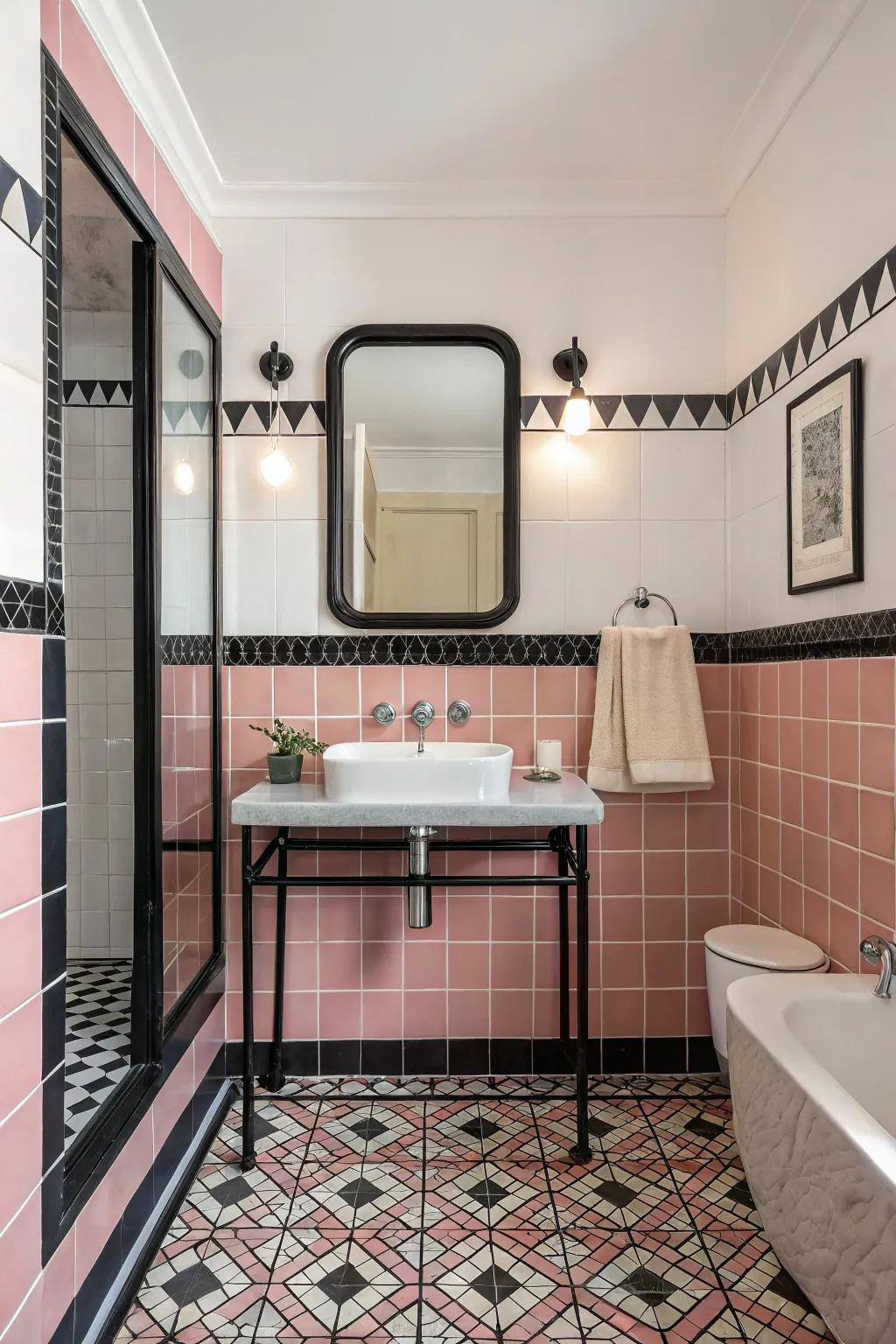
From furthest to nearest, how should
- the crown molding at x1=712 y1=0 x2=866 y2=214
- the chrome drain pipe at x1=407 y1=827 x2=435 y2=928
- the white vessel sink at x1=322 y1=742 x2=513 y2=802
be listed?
the chrome drain pipe at x1=407 y1=827 x2=435 y2=928
the white vessel sink at x1=322 y1=742 x2=513 y2=802
the crown molding at x1=712 y1=0 x2=866 y2=214

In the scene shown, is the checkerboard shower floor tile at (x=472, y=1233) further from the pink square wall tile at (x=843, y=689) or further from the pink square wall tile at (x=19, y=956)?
the pink square wall tile at (x=843, y=689)

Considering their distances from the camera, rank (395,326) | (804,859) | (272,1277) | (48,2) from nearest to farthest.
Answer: (48,2) → (272,1277) → (804,859) → (395,326)

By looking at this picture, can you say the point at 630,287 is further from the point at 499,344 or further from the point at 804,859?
the point at 804,859

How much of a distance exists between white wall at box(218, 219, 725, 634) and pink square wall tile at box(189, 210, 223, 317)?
5 cm

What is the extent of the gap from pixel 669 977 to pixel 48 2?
261 centimetres

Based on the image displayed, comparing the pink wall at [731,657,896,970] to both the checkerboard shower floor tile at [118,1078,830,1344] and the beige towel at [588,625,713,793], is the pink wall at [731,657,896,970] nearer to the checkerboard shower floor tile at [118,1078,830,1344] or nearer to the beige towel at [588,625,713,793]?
the beige towel at [588,625,713,793]

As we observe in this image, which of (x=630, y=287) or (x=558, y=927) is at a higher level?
(x=630, y=287)

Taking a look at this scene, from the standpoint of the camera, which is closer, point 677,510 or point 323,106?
point 323,106

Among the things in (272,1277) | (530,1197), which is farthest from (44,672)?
(530,1197)

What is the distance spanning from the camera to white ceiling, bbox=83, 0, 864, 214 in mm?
1757

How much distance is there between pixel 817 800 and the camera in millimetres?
1928

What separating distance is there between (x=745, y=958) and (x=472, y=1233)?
0.84 meters

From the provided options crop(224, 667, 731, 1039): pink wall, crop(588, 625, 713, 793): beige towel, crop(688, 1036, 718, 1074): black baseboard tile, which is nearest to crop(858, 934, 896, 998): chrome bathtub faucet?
crop(588, 625, 713, 793): beige towel

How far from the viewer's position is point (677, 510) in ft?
8.05
